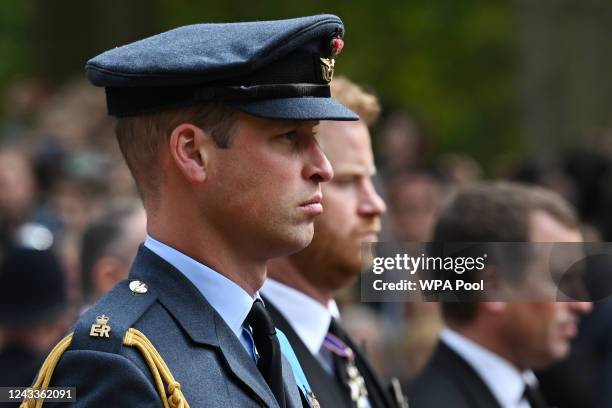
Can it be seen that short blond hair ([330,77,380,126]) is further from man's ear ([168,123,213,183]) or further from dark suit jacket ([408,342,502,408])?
man's ear ([168,123,213,183])

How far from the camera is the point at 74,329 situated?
3057 mm

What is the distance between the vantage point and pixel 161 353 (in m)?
3.05

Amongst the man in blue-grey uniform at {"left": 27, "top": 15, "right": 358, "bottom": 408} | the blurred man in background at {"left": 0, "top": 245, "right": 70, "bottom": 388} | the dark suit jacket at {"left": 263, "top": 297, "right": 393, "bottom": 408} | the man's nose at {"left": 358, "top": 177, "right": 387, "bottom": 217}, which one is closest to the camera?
the man in blue-grey uniform at {"left": 27, "top": 15, "right": 358, "bottom": 408}

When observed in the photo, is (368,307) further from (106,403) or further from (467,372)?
(106,403)

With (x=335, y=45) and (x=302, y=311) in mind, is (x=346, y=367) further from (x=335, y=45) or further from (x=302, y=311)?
(x=335, y=45)

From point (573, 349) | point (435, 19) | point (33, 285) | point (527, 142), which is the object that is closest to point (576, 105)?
point (527, 142)

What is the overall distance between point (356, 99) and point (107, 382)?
83.7 inches

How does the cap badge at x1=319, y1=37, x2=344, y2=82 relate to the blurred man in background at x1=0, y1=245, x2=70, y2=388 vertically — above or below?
above

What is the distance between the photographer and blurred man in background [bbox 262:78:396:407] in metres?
4.41

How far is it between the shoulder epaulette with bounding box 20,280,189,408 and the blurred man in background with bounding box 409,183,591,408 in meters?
1.95

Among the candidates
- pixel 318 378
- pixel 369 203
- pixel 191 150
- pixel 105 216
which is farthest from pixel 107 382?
pixel 105 216

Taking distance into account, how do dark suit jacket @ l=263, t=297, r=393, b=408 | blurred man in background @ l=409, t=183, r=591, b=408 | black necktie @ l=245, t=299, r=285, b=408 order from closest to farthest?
black necktie @ l=245, t=299, r=285, b=408 → dark suit jacket @ l=263, t=297, r=393, b=408 → blurred man in background @ l=409, t=183, r=591, b=408

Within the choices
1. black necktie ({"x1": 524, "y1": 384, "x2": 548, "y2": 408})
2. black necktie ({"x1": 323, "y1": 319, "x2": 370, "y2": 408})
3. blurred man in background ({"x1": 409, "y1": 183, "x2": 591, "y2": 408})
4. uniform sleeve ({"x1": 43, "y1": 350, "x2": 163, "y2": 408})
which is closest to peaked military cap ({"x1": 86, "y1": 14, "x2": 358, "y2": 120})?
uniform sleeve ({"x1": 43, "y1": 350, "x2": 163, "y2": 408})

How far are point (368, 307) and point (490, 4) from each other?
37.9ft
